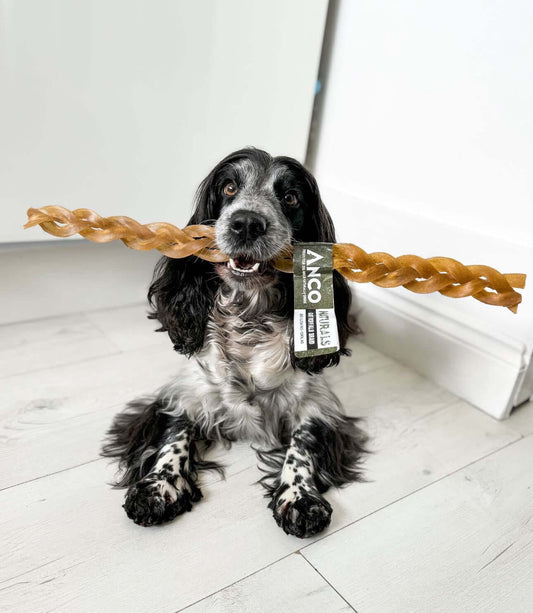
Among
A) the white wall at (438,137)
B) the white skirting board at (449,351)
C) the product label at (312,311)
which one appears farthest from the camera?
the white skirting board at (449,351)

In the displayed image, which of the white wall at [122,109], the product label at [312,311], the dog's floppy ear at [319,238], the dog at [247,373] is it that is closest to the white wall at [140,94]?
the white wall at [122,109]

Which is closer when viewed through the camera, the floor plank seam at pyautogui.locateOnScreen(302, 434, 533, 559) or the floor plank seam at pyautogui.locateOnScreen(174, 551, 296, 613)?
the floor plank seam at pyautogui.locateOnScreen(174, 551, 296, 613)

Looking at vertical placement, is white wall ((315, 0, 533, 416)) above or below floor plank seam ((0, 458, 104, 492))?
above

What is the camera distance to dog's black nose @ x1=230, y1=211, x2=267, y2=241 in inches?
53.2

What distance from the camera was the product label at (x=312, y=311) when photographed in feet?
4.38

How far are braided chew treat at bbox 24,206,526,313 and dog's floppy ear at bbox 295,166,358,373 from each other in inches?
8.0

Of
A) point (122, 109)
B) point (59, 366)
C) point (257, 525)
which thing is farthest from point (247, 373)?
point (122, 109)

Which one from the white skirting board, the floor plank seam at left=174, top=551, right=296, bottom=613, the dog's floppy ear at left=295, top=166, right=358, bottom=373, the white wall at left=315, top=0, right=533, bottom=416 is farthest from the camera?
the white skirting board

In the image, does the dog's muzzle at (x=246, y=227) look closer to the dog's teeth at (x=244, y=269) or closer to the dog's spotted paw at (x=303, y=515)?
the dog's teeth at (x=244, y=269)

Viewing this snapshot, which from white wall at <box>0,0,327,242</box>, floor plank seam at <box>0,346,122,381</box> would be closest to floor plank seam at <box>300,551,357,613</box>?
floor plank seam at <box>0,346,122,381</box>

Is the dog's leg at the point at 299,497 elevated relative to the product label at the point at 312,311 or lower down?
lower down

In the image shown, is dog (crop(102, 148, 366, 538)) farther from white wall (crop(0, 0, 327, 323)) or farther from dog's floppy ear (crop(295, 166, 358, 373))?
white wall (crop(0, 0, 327, 323))

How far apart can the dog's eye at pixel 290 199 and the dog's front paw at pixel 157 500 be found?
32.4 inches

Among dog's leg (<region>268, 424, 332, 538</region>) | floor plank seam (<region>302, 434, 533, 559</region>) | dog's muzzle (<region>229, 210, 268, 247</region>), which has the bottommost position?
floor plank seam (<region>302, 434, 533, 559</region>)
